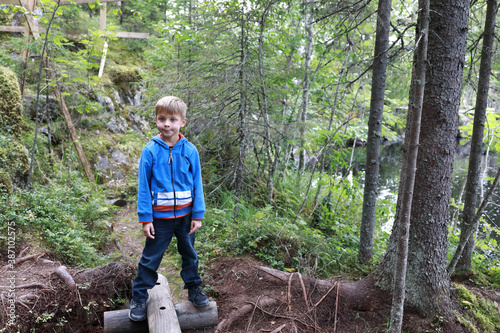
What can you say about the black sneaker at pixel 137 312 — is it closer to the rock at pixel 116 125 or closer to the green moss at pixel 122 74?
the rock at pixel 116 125

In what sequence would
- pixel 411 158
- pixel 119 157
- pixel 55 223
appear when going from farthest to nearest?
pixel 119 157 < pixel 55 223 < pixel 411 158

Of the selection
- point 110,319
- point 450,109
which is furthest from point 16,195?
point 450,109

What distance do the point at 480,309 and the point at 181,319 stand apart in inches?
129

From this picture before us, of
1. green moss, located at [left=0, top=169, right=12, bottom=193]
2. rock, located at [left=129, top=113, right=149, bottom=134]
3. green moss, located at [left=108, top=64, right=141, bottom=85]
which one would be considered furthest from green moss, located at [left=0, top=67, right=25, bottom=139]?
green moss, located at [left=108, top=64, right=141, bottom=85]

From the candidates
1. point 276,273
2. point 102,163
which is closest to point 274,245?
point 276,273

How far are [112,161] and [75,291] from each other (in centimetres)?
666

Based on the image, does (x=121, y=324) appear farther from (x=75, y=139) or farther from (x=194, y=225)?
(x=75, y=139)

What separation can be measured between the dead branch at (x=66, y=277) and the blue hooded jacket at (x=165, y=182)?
3.62 feet

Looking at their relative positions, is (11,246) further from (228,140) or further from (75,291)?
(228,140)

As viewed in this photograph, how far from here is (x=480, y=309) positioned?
10.9 feet

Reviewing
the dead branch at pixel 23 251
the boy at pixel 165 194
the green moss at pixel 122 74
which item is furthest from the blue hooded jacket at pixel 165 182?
the green moss at pixel 122 74

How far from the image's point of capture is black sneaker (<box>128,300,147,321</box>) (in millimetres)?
2707

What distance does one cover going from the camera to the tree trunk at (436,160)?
9.36 feet

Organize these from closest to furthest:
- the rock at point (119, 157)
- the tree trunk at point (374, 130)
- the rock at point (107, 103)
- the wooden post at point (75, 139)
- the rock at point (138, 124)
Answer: the tree trunk at point (374, 130) → the wooden post at point (75, 139) → the rock at point (119, 157) → the rock at point (107, 103) → the rock at point (138, 124)
